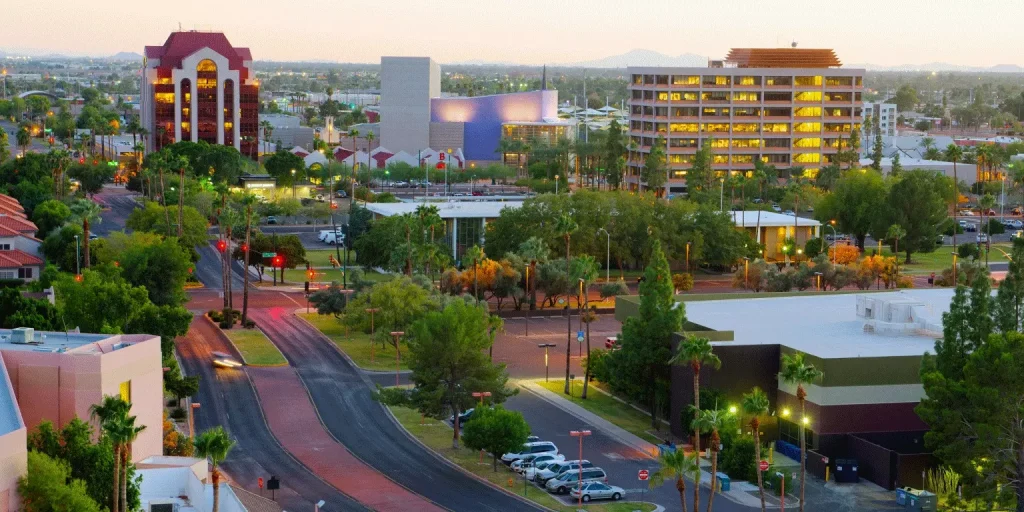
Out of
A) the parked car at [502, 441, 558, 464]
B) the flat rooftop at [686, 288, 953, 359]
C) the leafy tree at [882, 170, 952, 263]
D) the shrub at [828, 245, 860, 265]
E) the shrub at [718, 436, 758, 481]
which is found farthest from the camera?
the leafy tree at [882, 170, 952, 263]

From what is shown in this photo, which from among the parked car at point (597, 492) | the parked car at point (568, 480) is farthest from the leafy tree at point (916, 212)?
the parked car at point (597, 492)

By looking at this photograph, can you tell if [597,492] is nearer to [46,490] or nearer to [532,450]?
[532,450]

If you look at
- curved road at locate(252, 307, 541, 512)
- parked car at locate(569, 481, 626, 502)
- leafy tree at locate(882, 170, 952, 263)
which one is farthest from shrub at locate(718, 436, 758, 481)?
leafy tree at locate(882, 170, 952, 263)

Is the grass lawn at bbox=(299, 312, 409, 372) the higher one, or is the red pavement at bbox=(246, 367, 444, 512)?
the grass lawn at bbox=(299, 312, 409, 372)

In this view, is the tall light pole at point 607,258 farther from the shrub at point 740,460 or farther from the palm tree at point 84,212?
the shrub at point 740,460

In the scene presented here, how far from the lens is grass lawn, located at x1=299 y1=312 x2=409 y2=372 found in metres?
93.6

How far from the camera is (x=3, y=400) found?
163 feet

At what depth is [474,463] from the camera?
70.6m

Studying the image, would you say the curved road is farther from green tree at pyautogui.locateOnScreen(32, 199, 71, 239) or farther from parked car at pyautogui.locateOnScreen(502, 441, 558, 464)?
green tree at pyautogui.locateOnScreen(32, 199, 71, 239)

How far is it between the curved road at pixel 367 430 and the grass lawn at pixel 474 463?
74cm

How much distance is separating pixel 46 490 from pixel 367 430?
103ft

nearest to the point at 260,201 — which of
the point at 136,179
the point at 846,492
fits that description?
the point at 136,179

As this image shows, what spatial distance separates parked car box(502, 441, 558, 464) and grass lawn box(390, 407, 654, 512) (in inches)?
21.1

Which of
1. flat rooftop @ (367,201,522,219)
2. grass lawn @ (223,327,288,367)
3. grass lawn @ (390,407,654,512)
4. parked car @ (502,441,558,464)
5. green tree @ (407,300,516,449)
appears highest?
flat rooftop @ (367,201,522,219)
